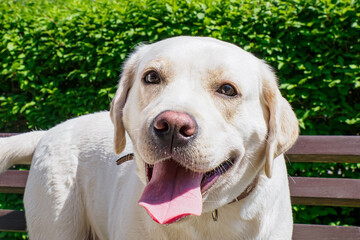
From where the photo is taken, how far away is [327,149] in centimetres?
324

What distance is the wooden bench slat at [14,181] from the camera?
3758 mm

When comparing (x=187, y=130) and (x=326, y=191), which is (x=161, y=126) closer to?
(x=187, y=130)

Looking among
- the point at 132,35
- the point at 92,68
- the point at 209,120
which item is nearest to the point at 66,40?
the point at 92,68

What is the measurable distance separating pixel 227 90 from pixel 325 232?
6.54ft

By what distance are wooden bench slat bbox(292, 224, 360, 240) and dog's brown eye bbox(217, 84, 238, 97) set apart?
187cm

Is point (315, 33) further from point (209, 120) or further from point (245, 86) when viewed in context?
point (209, 120)

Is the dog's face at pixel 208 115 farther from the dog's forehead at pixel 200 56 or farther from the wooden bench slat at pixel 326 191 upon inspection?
the wooden bench slat at pixel 326 191

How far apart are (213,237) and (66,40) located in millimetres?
2892

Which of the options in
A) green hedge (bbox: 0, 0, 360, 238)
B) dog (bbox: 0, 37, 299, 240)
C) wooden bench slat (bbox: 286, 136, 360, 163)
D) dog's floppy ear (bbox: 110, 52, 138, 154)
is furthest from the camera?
green hedge (bbox: 0, 0, 360, 238)

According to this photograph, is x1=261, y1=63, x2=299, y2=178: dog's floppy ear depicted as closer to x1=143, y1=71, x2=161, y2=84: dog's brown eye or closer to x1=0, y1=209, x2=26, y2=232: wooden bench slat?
x1=143, y1=71, x2=161, y2=84: dog's brown eye

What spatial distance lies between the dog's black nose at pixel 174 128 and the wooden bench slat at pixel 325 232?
2.10 metres

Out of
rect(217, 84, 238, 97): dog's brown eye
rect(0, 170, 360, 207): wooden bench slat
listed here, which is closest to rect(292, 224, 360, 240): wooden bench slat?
rect(0, 170, 360, 207): wooden bench slat

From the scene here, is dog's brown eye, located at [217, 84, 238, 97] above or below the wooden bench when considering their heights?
above

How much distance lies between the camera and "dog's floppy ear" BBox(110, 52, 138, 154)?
229 cm
